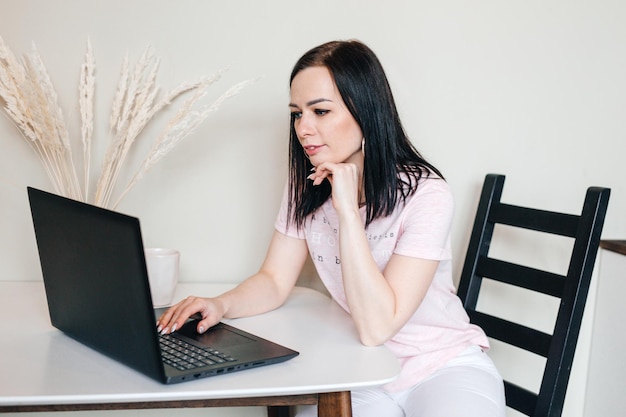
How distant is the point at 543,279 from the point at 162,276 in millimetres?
810

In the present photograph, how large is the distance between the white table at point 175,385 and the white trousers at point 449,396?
0.48 ft

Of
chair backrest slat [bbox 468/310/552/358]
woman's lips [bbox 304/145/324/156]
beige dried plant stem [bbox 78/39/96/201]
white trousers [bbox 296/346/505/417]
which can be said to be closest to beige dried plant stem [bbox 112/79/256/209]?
beige dried plant stem [bbox 78/39/96/201]

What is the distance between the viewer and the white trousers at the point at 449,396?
4.02 ft

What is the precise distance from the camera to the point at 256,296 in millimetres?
1451

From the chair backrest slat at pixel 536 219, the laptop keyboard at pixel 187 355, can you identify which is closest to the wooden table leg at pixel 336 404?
the laptop keyboard at pixel 187 355

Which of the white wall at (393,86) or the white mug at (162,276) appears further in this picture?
the white wall at (393,86)

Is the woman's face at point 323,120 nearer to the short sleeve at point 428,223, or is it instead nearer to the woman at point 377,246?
the woman at point 377,246

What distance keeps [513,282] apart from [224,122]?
0.79 m

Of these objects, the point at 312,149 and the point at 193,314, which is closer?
the point at 193,314

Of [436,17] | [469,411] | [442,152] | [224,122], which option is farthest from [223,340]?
[436,17]

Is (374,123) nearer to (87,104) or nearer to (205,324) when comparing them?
(205,324)

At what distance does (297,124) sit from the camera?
1425mm

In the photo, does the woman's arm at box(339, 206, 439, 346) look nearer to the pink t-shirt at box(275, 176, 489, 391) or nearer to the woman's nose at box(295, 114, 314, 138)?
the pink t-shirt at box(275, 176, 489, 391)

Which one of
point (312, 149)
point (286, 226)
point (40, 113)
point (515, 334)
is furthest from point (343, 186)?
point (40, 113)
